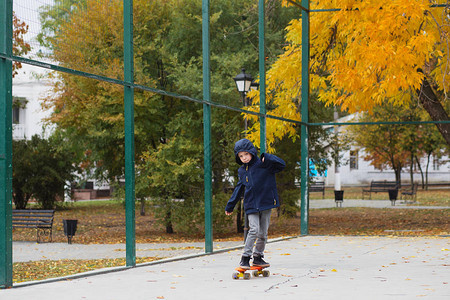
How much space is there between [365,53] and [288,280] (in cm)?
893

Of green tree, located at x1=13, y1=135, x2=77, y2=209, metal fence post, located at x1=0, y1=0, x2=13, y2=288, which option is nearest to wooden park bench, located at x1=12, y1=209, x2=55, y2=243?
green tree, located at x1=13, y1=135, x2=77, y2=209

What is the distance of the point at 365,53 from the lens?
16.1 m

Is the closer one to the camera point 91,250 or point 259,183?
point 259,183

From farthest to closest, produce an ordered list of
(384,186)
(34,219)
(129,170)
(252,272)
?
(384,186) → (34,219) → (129,170) → (252,272)

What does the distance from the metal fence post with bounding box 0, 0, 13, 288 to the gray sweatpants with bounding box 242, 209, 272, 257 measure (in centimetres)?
270

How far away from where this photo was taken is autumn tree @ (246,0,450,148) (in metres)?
15.7

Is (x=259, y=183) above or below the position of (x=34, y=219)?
above

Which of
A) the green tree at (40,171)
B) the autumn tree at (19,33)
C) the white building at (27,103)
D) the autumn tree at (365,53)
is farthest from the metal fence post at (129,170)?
the white building at (27,103)

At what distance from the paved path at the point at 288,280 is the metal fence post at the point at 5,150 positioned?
1.03 ft

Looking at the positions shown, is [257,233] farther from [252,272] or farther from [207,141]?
[207,141]

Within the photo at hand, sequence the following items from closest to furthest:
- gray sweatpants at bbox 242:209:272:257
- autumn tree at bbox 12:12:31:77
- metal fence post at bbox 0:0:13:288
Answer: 1. metal fence post at bbox 0:0:13:288
2. gray sweatpants at bbox 242:209:272:257
3. autumn tree at bbox 12:12:31:77

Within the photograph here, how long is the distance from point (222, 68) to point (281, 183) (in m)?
3.93

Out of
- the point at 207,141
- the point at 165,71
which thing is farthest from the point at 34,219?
the point at 207,141

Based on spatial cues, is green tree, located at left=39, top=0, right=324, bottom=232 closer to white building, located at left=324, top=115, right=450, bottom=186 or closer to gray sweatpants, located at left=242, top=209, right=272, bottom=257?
gray sweatpants, located at left=242, top=209, right=272, bottom=257
